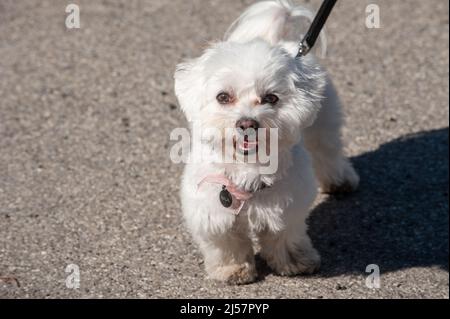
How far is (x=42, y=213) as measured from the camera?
16.8 feet

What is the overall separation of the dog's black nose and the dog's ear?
271 mm

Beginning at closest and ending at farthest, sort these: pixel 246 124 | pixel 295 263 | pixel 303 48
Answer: pixel 246 124
pixel 303 48
pixel 295 263

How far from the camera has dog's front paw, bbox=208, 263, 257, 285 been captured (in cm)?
450

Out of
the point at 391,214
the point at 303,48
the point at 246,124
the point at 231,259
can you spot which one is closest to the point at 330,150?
the point at 391,214

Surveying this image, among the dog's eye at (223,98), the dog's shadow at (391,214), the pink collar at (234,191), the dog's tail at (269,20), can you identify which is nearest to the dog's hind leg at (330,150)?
the dog's shadow at (391,214)

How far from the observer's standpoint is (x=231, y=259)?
4.49 metres

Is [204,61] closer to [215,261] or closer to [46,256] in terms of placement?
[215,261]

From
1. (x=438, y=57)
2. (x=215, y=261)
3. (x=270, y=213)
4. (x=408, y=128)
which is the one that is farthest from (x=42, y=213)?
(x=438, y=57)

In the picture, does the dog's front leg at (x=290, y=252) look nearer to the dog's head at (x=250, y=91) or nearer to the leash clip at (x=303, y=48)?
the dog's head at (x=250, y=91)

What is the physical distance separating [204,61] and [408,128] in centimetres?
284

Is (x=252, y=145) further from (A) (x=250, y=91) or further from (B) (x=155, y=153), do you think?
(B) (x=155, y=153)

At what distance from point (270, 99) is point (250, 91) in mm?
118

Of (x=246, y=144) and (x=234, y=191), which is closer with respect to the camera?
(x=246, y=144)

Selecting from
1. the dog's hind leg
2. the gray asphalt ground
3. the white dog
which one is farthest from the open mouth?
the dog's hind leg
